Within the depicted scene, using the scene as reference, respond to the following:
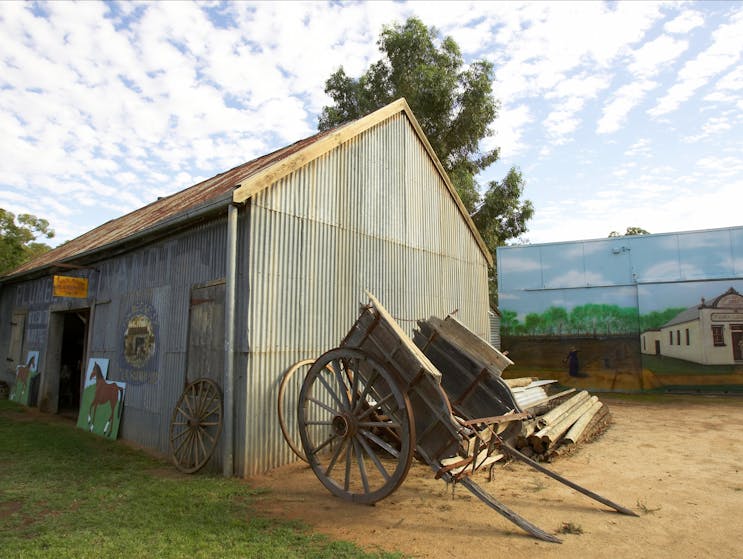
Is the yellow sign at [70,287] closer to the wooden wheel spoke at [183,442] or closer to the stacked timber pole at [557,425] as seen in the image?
the wooden wheel spoke at [183,442]

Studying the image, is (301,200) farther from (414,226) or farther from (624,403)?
(624,403)

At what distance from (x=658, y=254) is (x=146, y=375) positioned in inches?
733

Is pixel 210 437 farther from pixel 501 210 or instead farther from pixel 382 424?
pixel 501 210

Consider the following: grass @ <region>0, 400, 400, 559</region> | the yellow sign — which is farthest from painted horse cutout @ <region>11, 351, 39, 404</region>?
grass @ <region>0, 400, 400, 559</region>

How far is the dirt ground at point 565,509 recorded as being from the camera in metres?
4.38

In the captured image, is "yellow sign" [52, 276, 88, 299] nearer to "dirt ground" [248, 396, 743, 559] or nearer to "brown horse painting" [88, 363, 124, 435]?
"brown horse painting" [88, 363, 124, 435]

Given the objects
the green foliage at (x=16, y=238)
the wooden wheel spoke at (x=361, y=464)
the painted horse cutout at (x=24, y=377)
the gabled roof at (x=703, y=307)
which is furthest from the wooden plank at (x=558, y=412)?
the green foliage at (x=16, y=238)

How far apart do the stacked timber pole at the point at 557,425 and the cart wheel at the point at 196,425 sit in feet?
14.5

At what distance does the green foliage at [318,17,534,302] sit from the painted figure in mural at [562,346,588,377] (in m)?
6.76

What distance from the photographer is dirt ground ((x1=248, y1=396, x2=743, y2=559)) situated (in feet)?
14.4

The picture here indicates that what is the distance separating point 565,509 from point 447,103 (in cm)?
2072

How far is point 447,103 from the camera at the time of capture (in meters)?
22.6

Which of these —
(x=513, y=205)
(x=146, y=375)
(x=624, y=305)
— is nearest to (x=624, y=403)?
(x=624, y=305)

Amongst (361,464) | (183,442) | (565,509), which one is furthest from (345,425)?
(183,442)
